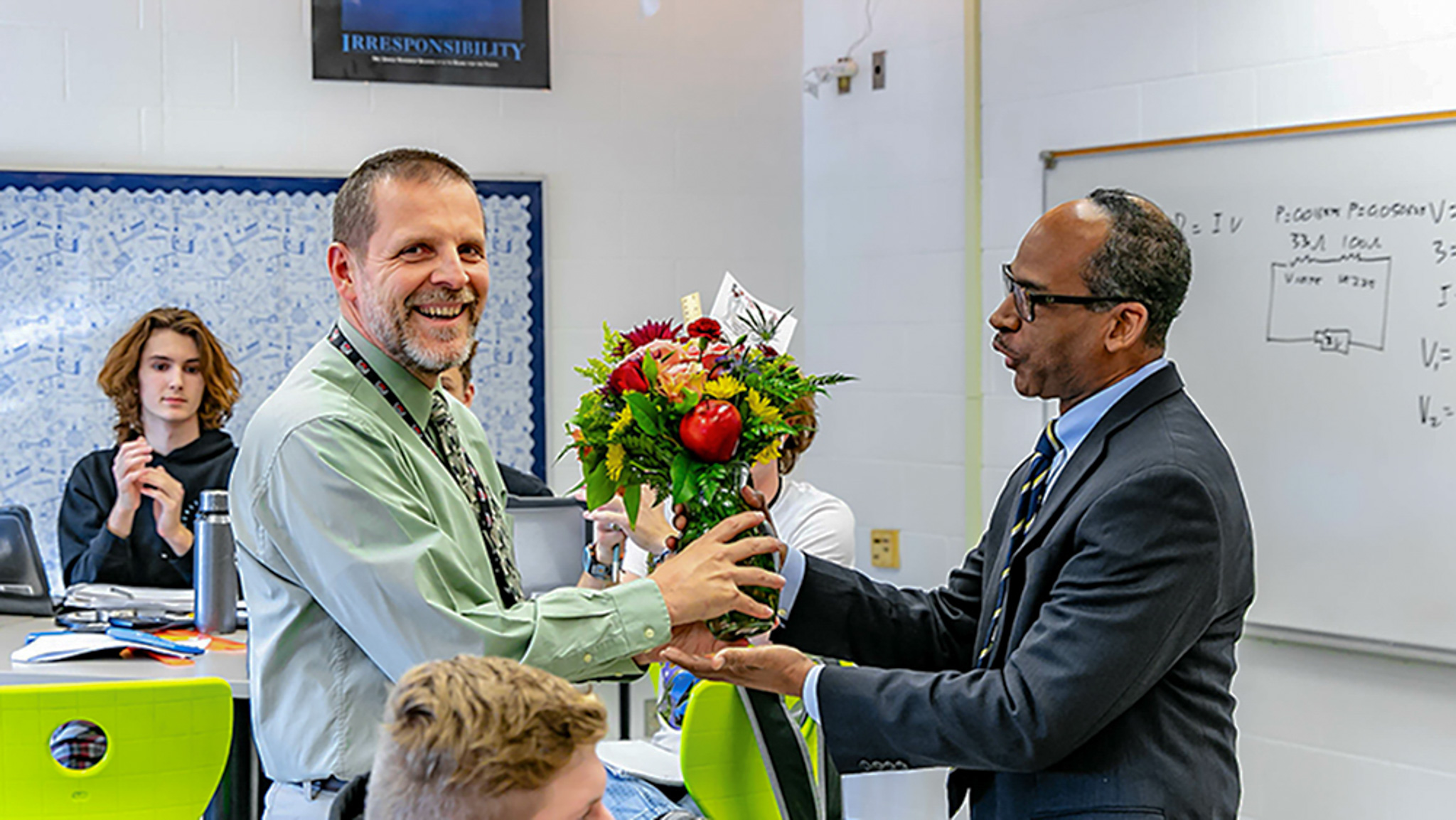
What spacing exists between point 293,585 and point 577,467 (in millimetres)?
2705

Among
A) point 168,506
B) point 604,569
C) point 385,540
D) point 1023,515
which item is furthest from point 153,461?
point 1023,515

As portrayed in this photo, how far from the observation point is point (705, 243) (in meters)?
4.58

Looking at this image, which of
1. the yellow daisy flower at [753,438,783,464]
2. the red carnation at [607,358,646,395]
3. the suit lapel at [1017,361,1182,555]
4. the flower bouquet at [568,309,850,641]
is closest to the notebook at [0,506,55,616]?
the flower bouquet at [568,309,850,641]

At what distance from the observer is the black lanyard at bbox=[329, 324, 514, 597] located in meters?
1.86

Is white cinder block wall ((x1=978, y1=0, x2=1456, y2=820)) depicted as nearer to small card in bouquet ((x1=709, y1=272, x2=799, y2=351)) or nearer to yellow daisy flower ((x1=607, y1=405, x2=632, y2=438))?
small card in bouquet ((x1=709, y1=272, x2=799, y2=351))

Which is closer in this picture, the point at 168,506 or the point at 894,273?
the point at 168,506

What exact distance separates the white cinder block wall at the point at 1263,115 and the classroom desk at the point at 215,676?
2.22 metres

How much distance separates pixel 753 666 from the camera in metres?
1.86

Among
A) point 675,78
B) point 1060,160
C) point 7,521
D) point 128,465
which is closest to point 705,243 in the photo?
point 675,78

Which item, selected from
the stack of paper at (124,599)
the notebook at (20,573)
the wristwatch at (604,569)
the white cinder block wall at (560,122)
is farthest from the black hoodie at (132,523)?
the wristwatch at (604,569)

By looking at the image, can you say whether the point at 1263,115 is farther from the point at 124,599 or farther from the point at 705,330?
the point at 124,599

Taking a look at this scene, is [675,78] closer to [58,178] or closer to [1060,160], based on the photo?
[1060,160]

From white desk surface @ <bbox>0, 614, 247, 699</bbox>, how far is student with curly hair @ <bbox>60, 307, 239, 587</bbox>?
2.58ft

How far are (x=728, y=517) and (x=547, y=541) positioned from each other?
73.7 inches
